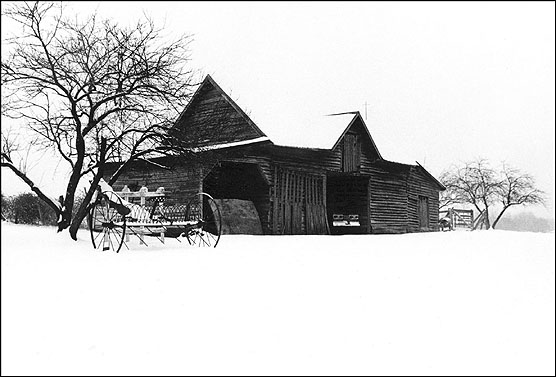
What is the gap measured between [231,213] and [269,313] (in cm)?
1308

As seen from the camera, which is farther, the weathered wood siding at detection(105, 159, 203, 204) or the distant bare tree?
the distant bare tree

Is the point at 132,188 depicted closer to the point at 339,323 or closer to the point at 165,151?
the point at 165,151

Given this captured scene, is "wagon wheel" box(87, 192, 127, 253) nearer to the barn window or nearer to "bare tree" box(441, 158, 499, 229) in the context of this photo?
the barn window

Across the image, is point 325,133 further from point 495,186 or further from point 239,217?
point 495,186

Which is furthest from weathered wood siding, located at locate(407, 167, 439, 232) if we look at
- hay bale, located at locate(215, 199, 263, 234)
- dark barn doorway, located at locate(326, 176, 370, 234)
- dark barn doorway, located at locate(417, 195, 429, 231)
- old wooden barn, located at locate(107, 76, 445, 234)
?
hay bale, located at locate(215, 199, 263, 234)

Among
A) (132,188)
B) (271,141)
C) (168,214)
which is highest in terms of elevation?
(271,141)

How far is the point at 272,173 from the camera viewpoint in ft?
69.8

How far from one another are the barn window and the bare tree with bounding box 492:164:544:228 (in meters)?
24.9

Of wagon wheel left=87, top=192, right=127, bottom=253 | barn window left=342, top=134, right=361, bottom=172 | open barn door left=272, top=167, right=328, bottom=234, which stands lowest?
wagon wheel left=87, top=192, right=127, bottom=253

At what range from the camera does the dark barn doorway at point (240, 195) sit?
65.3 feet

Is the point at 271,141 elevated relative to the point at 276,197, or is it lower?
elevated

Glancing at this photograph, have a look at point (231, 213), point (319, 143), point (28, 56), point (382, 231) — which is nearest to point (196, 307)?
point (28, 56)

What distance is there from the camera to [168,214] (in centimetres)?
1383

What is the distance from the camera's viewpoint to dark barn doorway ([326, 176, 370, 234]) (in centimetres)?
2727
